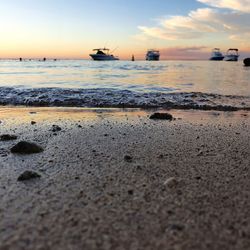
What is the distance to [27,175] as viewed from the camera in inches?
168

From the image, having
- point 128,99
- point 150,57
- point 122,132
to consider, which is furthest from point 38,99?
point 150,57

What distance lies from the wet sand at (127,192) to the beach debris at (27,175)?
98 millimetres

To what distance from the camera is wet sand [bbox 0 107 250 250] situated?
2934 mm

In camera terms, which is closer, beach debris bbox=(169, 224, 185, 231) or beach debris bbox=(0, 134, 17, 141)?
beach debris bbox=(169, 224, 185, 231)

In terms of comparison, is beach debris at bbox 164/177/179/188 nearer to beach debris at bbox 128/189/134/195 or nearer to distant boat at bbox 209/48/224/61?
beach debris at bbox 128/189/134/195

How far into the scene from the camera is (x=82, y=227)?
3066 mm

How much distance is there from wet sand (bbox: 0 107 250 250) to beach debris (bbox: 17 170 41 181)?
0.10 metres

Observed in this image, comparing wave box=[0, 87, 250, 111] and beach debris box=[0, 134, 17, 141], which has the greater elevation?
beach debris box=[0, 134, 17, 141]

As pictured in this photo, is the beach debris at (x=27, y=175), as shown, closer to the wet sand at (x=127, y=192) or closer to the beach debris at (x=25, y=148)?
the wet sand at (x=127, y=192)

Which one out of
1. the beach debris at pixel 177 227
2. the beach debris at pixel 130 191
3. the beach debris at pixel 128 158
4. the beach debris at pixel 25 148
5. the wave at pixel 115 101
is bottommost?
the wave at pixel 115 101

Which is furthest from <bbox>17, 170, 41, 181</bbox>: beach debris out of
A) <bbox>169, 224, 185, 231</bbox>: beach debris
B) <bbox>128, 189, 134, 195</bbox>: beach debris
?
<bbox>169, 224, 185, 231</bbox>: beach debris

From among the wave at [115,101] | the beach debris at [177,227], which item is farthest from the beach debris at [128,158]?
the wave at [115,101]

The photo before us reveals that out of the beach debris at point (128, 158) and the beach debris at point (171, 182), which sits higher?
the beach debris at point (171, 182)

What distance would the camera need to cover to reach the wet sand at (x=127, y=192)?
293 cm
